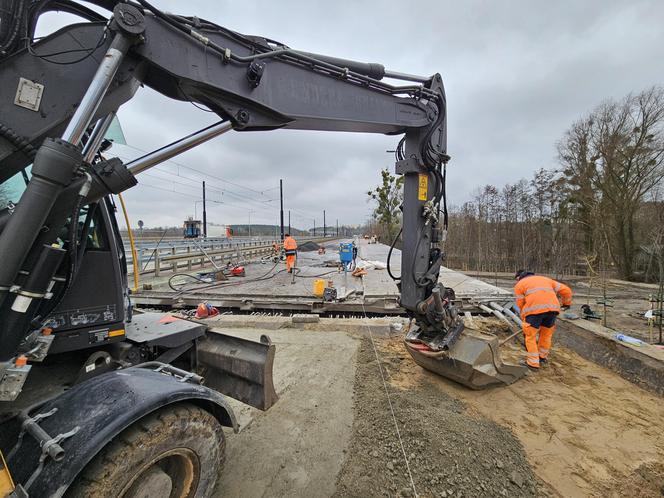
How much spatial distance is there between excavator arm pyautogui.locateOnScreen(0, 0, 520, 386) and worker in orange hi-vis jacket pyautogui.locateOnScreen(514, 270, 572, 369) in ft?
5.54

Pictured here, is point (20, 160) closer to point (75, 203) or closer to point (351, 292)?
point (75, 203)

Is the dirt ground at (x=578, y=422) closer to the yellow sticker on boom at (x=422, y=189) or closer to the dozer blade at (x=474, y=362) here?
the dozer blade at (x=474, y=362)

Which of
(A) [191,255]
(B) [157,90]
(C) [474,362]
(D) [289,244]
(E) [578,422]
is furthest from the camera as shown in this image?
(A) [191,255]

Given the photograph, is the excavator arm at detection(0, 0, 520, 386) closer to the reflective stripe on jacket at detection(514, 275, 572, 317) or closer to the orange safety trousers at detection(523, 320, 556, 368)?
the orange safety trousers at detection(523, 320, 556, 368)

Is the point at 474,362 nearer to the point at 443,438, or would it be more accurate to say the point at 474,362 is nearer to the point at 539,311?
the point at 443,438

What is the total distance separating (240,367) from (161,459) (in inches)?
35.8

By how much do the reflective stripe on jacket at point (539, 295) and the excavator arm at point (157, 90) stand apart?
1.91m

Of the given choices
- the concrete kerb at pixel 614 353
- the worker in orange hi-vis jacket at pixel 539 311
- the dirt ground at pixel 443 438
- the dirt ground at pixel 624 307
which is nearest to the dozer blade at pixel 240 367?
the dirt ground at pixel 443 438

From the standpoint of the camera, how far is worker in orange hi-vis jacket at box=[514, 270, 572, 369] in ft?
15.7

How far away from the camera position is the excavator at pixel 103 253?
1.47m

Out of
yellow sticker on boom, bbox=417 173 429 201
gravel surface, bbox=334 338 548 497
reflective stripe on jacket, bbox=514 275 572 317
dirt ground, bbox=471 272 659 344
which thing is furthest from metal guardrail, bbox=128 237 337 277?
dirt ground, bbox=471 272 659 344

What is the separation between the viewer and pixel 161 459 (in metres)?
1.83

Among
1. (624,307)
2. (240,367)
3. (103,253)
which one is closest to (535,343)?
(240,367)

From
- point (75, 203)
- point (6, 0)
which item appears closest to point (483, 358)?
point (75, 203)
